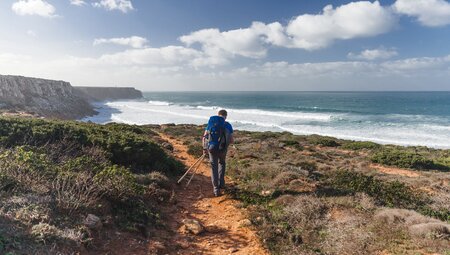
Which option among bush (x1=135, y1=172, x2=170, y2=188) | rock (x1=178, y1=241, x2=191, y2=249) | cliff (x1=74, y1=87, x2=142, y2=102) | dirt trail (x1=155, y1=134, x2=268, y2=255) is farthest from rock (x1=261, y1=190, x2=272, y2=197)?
cliff (x1=74, y1=87, x2=142, y2=102)

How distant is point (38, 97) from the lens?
2012 inches

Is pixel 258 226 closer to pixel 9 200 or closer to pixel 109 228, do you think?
pixel 109 228

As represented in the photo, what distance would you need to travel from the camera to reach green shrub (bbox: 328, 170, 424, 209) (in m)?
6.76

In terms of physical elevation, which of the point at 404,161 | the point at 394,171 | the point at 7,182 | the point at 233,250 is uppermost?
the point at 7,182

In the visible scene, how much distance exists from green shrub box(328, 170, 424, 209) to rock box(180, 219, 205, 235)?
3954 millimetres

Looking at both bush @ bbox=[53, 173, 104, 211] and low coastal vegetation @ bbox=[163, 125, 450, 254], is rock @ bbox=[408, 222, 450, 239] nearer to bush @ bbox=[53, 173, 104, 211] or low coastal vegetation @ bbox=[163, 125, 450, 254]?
low coastal vegetation @ bbox=[163, 125, 450, 254]

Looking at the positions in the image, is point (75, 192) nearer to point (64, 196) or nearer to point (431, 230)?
point (64, 196)

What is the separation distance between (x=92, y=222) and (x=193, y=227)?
5.73 feet

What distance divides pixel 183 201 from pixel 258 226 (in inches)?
88.9

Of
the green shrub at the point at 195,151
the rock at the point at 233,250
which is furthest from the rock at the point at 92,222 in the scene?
the green shrub at the point at 195,151

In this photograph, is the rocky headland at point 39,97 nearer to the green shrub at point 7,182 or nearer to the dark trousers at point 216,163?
the dark trousers at point 216,163

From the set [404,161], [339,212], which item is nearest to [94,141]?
[339,212]

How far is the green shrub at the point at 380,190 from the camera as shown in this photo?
6759 mm

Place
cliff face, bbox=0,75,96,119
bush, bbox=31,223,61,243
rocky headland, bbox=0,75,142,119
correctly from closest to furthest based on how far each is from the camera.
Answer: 1. bush, bbox=31,223,61,243
2. rocky headland, bbox=0,75,142,119
3. cliff face, bbox=0,75,96,119
